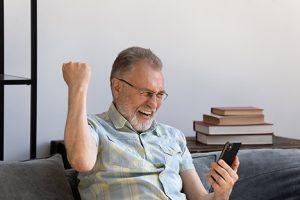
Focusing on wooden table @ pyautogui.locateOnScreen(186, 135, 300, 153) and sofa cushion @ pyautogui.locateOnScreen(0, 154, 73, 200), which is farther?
wooden table @ pyautogui.locateOnScreen(186, 135, 300, 153)

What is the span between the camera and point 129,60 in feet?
6.13

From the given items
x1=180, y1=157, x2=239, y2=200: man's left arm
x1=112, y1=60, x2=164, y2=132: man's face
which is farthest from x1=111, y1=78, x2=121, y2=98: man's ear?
x1=180, y1=157, x2=239, y2=200: man's left arm

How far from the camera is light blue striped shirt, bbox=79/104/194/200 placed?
5.79ft

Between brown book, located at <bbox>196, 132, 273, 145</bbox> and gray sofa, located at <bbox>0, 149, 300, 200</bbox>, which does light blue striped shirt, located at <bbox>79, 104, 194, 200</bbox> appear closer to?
gray sofa, located at <bbox>0, 149, 300, 200</bbox>

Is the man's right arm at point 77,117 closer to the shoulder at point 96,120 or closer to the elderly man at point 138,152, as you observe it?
the elderly man at point 138,152

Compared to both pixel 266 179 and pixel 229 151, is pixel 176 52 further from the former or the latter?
pixel 229 151

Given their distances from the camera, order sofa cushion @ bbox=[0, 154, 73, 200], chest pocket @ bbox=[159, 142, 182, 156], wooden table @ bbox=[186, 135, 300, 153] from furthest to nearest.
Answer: wooden table @ bbox=[186, 135, 300, 153], chest pocket @ bbox=[159, 142, 182, 156], sofa cushion @ bbox=[0, 154, 73, 200]

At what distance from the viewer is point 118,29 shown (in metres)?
2.53

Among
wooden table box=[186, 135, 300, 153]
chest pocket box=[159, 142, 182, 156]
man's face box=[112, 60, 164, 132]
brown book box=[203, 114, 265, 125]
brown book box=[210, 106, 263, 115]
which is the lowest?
wooden table box=[186, 135, 300, 153]

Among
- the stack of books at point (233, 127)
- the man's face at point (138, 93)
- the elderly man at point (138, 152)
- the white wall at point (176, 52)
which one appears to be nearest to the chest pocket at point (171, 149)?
the elderly man at point (138, 152)

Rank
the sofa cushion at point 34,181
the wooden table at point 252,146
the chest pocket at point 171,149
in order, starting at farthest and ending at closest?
the wooden table at point 252,146
the chest pocket at point 171,149
the sofa cushion at point 34,181

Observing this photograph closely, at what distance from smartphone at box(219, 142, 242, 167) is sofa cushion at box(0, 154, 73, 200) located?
1.50 feet

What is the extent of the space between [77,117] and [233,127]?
1051 mm

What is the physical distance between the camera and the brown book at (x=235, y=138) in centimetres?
246
